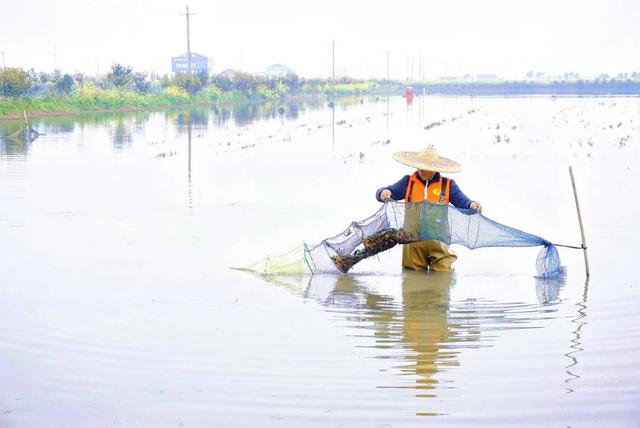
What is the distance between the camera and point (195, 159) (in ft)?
74.0

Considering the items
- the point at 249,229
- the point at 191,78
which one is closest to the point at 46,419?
the point at 249,229

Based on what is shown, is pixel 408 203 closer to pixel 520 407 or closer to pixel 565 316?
pixel 565 316

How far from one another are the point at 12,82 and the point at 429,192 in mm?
37607

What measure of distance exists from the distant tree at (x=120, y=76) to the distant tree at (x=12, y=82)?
12.9m

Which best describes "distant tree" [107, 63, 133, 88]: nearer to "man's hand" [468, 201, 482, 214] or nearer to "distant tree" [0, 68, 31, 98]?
"distant tree" [0, 68, 31, 98]

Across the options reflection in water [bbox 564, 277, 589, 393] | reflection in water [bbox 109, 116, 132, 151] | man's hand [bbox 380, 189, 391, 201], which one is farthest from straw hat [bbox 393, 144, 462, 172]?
reflection in water [bbox 109, 116, 132, 151]

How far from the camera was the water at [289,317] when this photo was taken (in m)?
5.88

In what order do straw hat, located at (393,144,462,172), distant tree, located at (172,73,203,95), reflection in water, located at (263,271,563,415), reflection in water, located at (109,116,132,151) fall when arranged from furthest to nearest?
distant tree, located at (172,73,203,95) < reflection in water, located at (109,116,132,151) < straw hat, located at (393,144,462,172) < reflection in water, located at (263,271,563,415)

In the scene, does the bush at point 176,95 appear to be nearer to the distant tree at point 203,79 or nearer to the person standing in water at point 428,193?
the distant tree at point 203,79

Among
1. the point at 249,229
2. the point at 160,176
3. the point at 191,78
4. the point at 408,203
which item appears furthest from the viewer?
the point at 191,78

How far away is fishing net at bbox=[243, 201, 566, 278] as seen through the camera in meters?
9.14

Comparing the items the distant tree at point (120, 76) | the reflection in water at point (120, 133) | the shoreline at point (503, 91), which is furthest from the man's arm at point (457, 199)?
the shoreline at point (503, 91)

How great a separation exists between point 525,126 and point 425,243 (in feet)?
86.7

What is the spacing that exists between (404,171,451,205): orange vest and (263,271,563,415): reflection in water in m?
0.68
